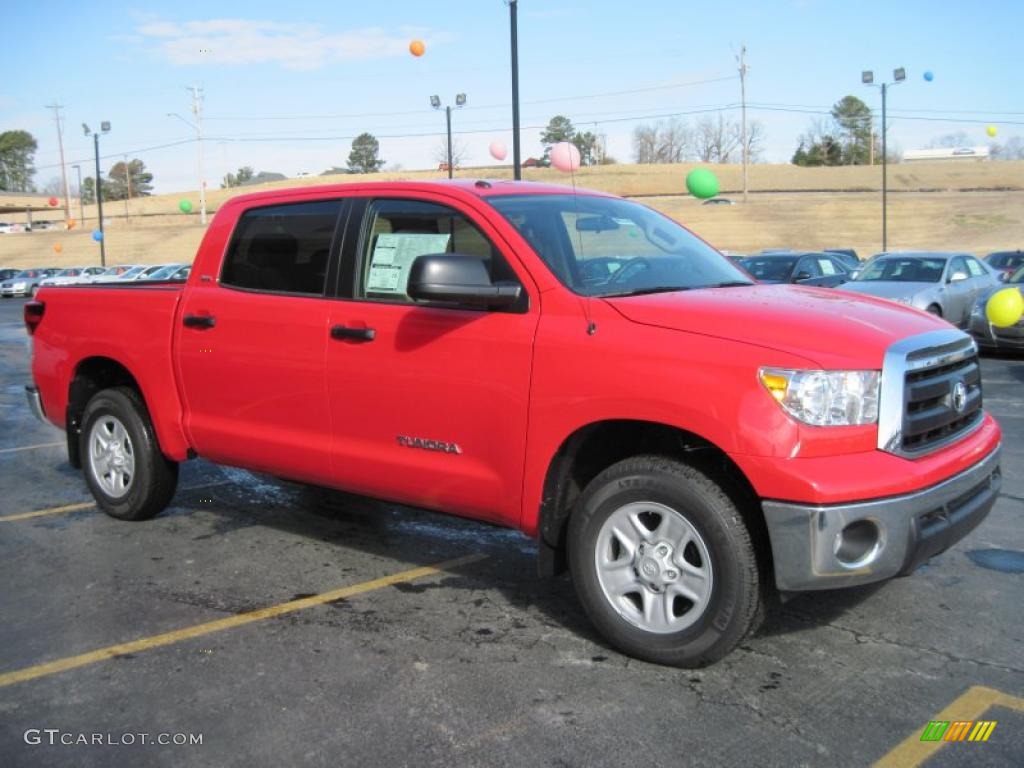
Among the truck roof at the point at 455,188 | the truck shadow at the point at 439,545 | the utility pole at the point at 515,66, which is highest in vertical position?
the utility pole at the point at 515,66

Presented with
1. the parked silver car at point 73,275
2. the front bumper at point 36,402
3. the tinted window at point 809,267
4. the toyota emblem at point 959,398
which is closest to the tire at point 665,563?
the toyota emblem at point 959,398

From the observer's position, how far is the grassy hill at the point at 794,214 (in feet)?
181

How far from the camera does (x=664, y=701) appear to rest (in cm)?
352

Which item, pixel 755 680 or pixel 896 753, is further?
pixel 755 680

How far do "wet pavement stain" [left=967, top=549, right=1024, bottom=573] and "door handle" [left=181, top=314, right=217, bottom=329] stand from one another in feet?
13.9

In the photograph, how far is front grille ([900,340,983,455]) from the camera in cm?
362

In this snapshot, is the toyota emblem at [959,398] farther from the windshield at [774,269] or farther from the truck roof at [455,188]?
the windshield at [774,269]

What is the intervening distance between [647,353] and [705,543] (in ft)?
2.46

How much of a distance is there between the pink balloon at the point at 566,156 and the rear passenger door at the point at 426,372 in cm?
333

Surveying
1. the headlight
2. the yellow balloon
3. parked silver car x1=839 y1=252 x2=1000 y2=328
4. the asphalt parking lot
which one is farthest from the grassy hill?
the headlight

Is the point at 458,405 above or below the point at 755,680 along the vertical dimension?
above

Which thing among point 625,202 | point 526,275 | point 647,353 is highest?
point 625,202

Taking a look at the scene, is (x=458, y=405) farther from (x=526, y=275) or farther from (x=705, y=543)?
(x=705, y=543)

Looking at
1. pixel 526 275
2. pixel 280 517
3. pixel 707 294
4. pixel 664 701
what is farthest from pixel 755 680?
pixel 280 517
